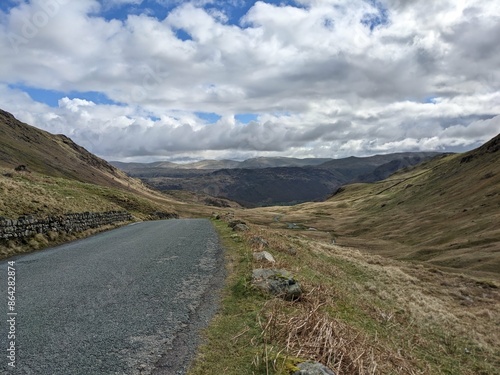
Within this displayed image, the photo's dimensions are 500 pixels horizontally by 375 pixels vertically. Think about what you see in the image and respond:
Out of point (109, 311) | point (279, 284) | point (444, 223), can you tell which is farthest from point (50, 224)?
point (444, 223)

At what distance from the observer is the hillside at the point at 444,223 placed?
64944 mm

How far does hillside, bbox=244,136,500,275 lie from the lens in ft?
213

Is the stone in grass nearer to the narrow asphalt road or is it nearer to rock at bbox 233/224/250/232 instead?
the narrow asphalt road

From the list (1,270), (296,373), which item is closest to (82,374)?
(296,373)

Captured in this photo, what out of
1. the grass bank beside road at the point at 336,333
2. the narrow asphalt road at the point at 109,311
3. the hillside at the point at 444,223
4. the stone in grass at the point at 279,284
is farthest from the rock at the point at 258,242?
the hillside at the point at 444,223

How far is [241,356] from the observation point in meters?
8.59

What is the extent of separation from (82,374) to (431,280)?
40633 mm

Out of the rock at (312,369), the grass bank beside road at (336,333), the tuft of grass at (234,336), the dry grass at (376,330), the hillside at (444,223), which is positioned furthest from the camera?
the hillside at (444,223)

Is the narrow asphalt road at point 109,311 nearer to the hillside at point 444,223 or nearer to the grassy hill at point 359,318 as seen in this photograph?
the grassy hill at point 359,318

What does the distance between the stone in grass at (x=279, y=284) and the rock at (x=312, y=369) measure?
5.38 m

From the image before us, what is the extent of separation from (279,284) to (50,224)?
23.7 m

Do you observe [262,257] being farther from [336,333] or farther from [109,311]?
[336,333]

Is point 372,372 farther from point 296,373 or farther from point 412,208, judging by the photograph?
point 412,208

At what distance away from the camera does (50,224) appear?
2930 centimetres
